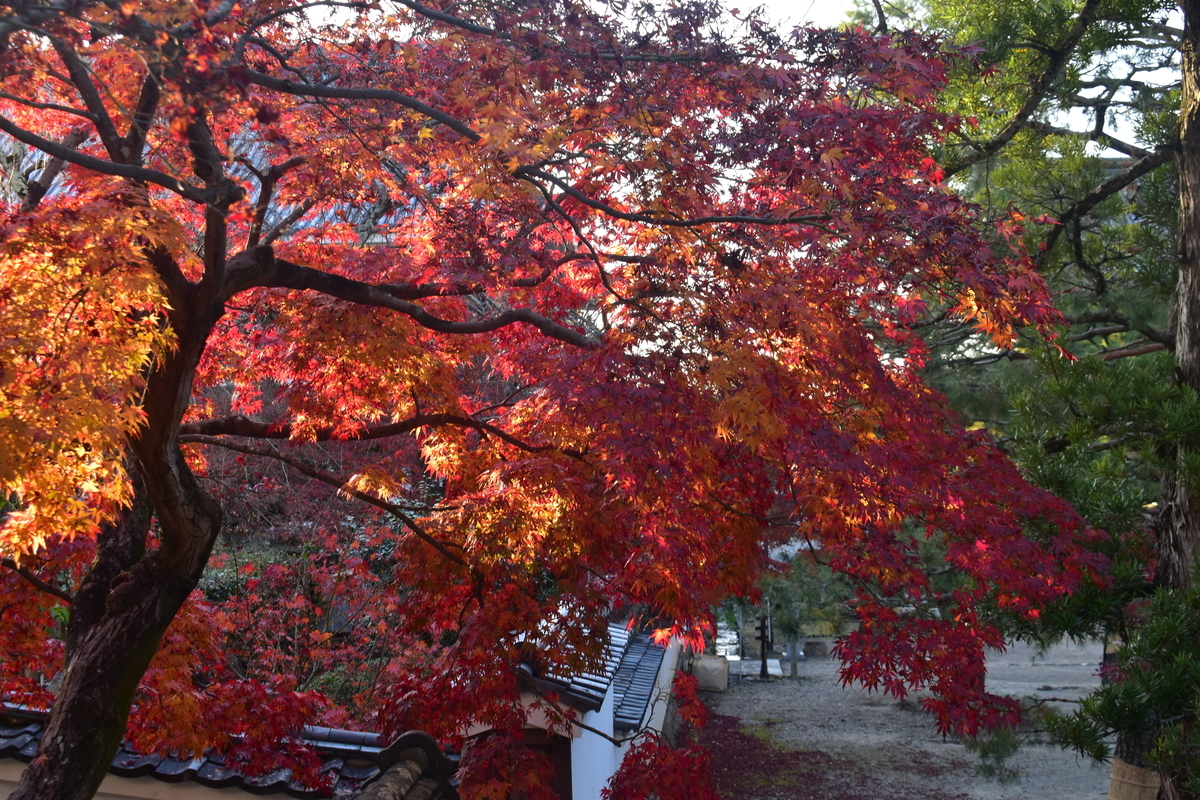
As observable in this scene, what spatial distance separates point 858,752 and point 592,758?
31.6 ft

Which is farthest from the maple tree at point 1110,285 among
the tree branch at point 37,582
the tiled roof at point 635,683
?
the tree branch at point 37,582

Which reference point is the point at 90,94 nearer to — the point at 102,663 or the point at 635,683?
the point at 102,663

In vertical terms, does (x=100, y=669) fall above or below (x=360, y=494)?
below

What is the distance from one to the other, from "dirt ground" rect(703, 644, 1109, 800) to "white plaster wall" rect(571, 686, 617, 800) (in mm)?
4791

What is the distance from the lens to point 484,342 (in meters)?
6.41

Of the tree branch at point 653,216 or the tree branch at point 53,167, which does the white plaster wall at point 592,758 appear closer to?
the tree branch at point 653,216

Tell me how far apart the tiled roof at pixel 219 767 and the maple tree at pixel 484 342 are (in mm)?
126

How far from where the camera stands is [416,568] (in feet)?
20.3

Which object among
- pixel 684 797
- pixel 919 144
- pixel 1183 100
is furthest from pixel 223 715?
pixel 1183 100

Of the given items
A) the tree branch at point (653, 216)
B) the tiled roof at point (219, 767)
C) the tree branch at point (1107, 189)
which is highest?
the tree branch at point (1107, 189)

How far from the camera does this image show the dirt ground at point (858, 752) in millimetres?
13383

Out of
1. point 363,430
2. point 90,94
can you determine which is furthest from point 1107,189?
point 90,94

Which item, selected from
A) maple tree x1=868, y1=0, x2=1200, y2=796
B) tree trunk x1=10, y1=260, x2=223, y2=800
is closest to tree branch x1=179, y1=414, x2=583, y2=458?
tree trunk x1=10, y1=260, x2=223, y2=800

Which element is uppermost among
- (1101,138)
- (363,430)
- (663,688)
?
(1101,138)
